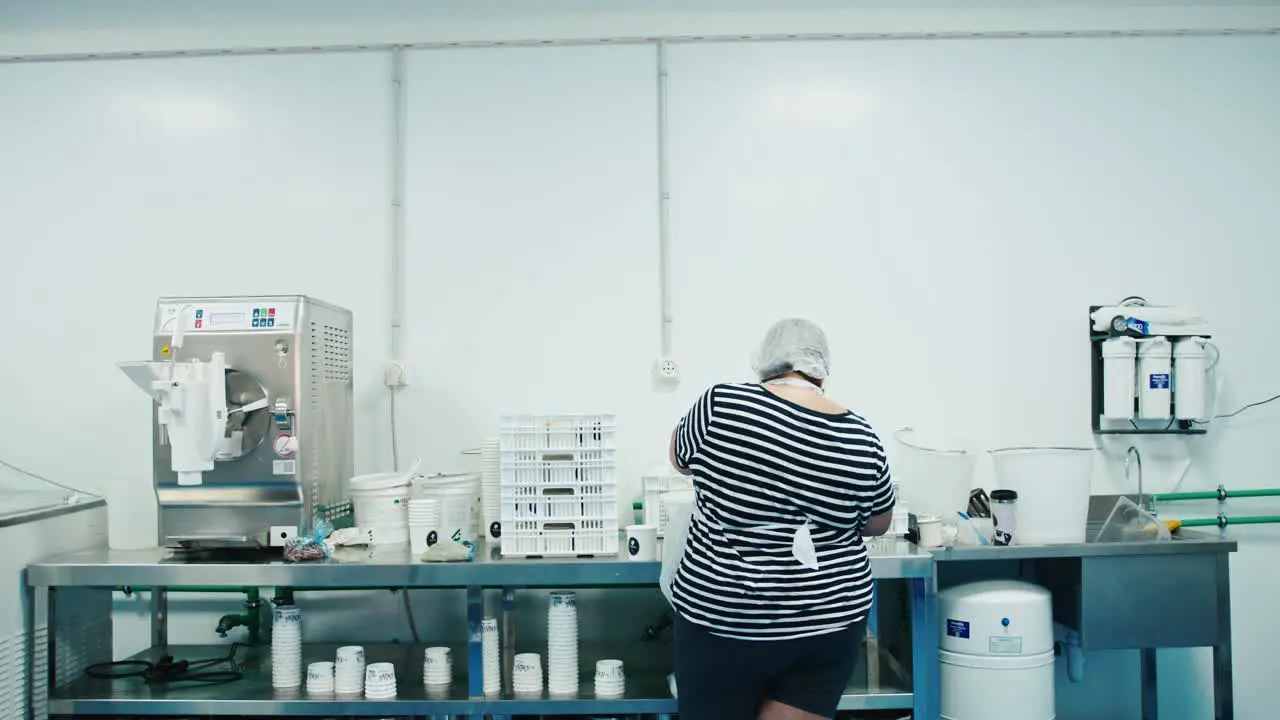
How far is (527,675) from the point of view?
97.9 inches

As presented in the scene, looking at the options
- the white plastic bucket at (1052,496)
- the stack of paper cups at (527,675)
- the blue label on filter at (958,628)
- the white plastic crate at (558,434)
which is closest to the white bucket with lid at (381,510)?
the white plastic crate at (558,434)

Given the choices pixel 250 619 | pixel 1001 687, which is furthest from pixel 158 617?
pixel 1001 687

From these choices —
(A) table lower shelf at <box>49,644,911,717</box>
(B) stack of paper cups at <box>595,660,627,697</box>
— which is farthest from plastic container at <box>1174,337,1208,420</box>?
(B) stack of paper cups at <box>595,660,627,697</box>

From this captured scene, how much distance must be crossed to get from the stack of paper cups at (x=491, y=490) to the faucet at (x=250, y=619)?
2.94ft

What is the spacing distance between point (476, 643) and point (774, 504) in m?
1.06

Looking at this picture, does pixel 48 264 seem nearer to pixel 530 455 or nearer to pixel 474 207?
pixel 474 207

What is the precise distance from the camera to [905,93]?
10.5 feet

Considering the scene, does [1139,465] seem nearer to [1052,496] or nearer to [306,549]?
[1052,496]

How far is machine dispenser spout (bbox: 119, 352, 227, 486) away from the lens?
8.02 ft

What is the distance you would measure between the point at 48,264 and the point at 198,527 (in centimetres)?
138

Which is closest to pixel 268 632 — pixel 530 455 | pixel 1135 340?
pixel 530 455

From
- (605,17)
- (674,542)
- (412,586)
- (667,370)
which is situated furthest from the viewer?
(605,17)

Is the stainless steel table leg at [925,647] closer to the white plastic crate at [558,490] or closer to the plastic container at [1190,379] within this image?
the white plastic crate at [558,490]

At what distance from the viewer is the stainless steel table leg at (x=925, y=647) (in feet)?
7.89
